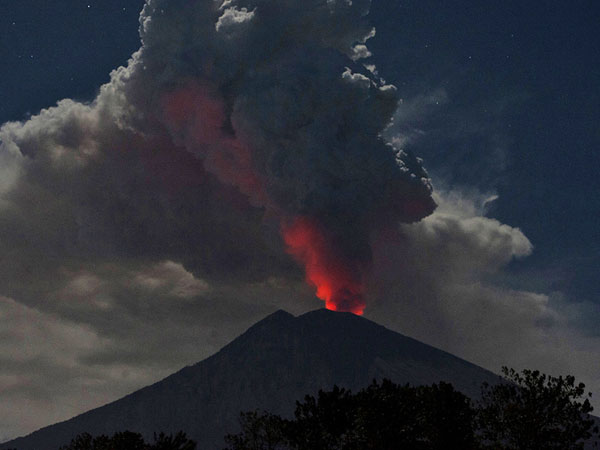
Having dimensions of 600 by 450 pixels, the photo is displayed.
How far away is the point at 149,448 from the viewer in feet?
157

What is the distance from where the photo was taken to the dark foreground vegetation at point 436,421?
4107 centimetres

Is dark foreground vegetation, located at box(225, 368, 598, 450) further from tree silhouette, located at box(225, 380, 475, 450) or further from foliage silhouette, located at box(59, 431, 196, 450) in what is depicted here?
foliage silhouette, located at box(59, 431, 196, 450)

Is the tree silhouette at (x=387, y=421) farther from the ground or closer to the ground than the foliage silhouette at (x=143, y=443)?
farther from the ground

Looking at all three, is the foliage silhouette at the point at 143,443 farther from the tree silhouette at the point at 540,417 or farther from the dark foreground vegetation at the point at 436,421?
the tree silhouette at the point at 540,417

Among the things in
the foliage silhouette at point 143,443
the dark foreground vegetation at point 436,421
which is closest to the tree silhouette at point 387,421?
the dark foreground vegetation at point 436,421

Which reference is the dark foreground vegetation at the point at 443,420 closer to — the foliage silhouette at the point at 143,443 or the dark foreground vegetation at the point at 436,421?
the dark foreground vegetation at the point at 436,421

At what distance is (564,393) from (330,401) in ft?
57.1

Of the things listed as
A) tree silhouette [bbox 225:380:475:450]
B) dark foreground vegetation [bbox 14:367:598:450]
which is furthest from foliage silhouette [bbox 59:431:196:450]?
tree silhouette [bbox 225:380:475:450]

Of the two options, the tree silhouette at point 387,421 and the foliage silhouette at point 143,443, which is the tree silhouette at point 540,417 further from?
the foliage silhouette at point 143,443

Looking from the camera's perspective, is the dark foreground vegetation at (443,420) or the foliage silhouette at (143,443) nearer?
the dark foreground vegetation at (443,420)

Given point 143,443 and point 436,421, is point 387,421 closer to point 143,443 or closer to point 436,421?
point 436,421

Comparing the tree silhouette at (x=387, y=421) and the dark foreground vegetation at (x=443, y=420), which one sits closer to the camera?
the dark foreground vegetation at (x=443, y=420)

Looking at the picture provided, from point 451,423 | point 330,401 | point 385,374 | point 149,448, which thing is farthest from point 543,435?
point 385,374

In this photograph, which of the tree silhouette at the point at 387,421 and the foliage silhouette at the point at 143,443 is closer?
the foliage silhouette at the point at 143,443
